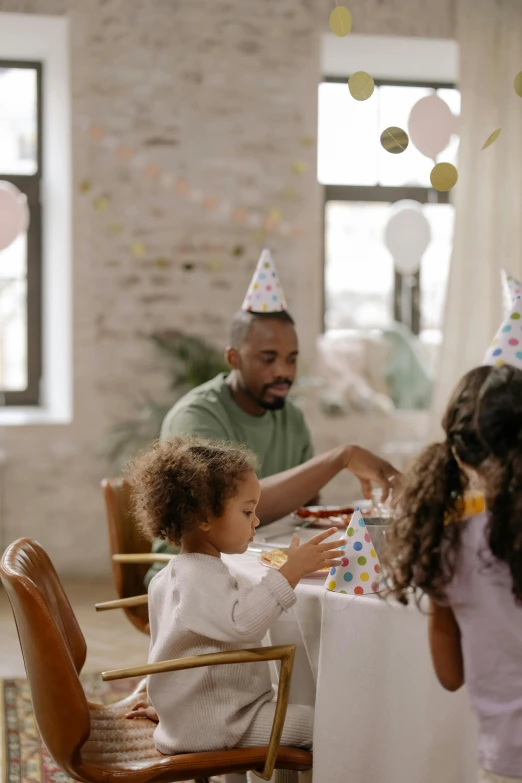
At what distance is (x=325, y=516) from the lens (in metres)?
2.54

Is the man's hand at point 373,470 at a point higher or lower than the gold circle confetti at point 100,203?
lower

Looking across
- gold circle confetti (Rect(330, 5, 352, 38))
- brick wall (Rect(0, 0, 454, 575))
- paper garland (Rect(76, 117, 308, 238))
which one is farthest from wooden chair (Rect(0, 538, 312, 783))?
paper garland (Rect(76, 117, 308, 238))

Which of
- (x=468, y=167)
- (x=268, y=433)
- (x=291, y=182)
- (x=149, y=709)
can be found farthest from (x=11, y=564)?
(x=468, y=167)

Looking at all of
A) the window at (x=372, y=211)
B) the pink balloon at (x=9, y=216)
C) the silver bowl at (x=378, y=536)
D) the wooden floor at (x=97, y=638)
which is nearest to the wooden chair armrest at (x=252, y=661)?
the silver bowl at (x=378, y=536)

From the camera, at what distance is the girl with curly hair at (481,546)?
54.1 inches

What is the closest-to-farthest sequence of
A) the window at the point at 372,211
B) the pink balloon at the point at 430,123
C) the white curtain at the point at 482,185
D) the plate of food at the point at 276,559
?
the plate of food at the point at 276,559 → the pink balloon at the point at 430,123 → the white curtain at the point at 482,185 → the window at the point at 372,211

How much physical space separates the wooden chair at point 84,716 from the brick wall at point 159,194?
3111mm

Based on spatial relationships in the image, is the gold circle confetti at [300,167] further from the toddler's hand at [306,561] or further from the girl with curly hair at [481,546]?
the girl with curly hair at [481,546]

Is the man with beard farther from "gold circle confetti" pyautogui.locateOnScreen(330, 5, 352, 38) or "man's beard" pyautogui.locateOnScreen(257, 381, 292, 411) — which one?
"gold circle confetti" pyautogui.locateOnScreen(330, 5, 352, 38)

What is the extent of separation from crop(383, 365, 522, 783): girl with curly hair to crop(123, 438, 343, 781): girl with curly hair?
40cm

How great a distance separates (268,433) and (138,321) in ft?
7.32

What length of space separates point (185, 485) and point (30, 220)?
3.71 metres

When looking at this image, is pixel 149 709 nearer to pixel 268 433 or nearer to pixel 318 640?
pixel 318 640

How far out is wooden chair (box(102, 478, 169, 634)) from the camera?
2.70 meters
